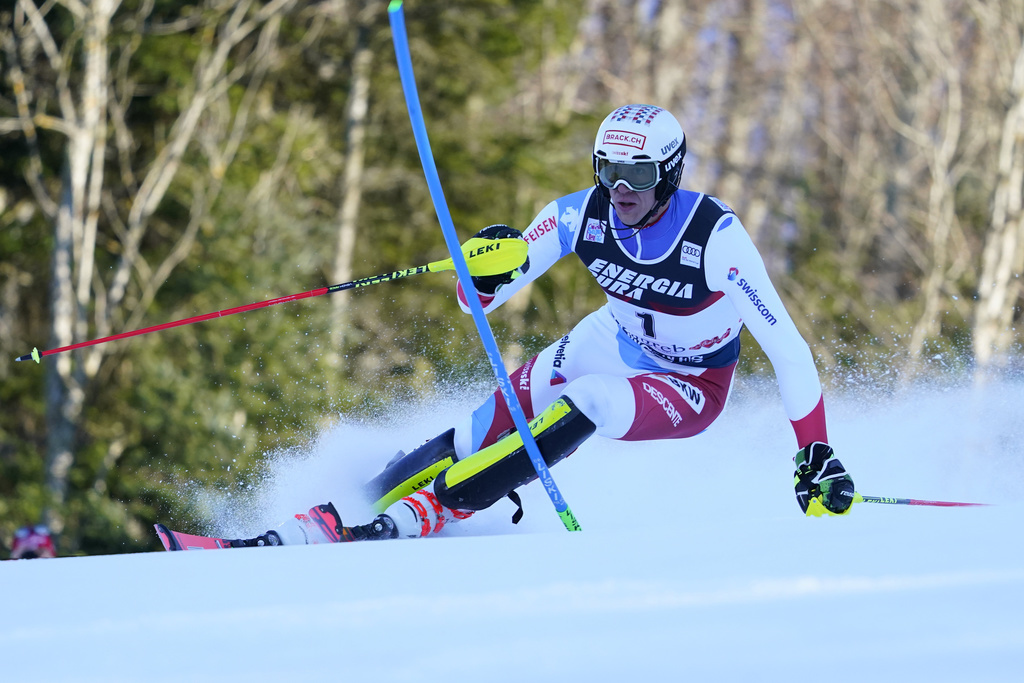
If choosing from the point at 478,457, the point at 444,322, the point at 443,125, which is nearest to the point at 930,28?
the point at 443,125

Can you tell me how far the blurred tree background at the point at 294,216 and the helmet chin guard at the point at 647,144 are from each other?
7.96 ft

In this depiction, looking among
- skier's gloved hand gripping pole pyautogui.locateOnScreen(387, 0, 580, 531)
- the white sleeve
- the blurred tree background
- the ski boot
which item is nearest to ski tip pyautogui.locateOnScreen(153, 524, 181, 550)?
the ski boot

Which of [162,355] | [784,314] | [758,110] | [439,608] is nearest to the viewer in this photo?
[439,608]

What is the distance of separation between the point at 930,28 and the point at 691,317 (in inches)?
365

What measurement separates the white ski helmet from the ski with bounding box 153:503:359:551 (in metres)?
1.50

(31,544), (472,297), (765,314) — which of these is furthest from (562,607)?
(31,544)

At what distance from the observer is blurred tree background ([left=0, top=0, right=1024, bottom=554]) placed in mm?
7773

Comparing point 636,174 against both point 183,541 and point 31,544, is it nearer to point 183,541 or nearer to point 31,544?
point 183,541

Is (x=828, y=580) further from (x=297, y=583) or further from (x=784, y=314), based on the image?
(x=784, y=314)

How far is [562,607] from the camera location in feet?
5.92

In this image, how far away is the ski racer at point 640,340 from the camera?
10.4 ft

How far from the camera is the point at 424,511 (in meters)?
3.36

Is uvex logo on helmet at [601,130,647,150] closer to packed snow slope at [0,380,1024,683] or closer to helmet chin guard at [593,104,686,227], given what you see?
helmet chin guard at [593,104,686,227]

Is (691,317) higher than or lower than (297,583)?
lower
